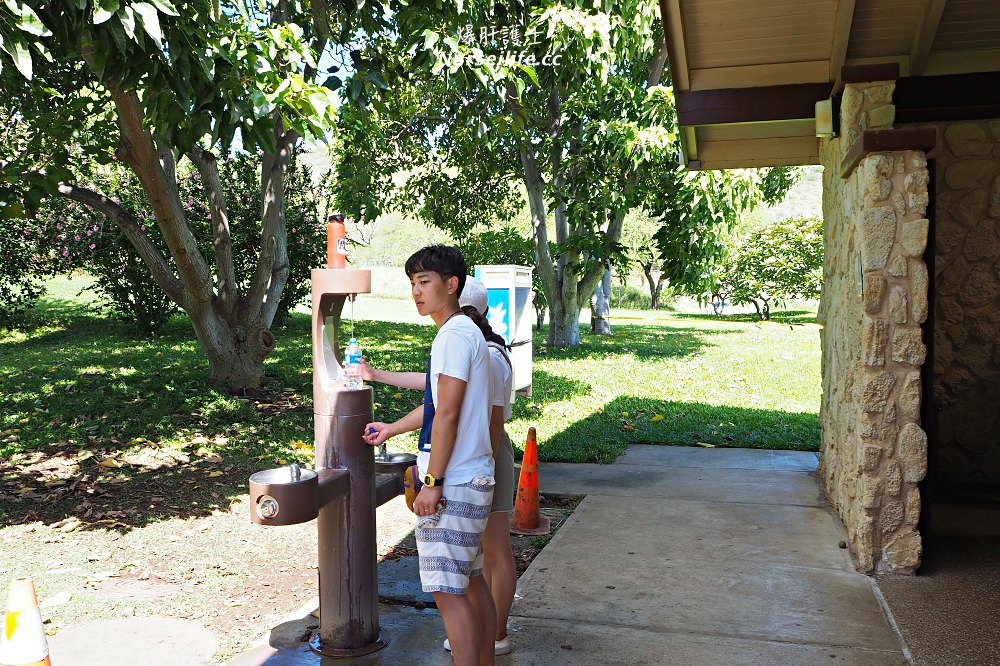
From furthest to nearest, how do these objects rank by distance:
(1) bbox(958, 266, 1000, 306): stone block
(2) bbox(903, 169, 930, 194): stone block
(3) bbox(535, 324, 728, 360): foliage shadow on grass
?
(3) bbox(535, 324, 728, 360): foliage shadow on grass, (1) bbox(958, 266, 1000, 306): stone block, (2) bbox(903, 169, 930, 194): stone block

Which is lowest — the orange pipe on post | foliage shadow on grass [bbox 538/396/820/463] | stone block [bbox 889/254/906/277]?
foliage shadow on grass [bbox 538/396/820/463]

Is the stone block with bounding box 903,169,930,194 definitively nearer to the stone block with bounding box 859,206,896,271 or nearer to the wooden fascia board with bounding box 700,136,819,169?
the stone block with bounding box 859,206,896,271

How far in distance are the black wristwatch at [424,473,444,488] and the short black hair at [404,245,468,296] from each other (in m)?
0.78

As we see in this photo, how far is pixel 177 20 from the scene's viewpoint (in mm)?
5074

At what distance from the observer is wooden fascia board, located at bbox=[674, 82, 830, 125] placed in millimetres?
6234

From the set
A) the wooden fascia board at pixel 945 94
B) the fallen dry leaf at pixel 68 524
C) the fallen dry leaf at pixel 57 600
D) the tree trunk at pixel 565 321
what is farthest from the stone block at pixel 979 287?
the tree trunk at pixel 565 321

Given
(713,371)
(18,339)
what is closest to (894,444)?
(713,371)

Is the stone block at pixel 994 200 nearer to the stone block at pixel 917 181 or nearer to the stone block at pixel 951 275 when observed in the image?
the stone block at pixel 951 275

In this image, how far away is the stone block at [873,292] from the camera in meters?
4.95

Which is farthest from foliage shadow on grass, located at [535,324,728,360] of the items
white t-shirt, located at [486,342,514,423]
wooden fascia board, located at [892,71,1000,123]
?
white t-shirt, located at [486,342,514,423]

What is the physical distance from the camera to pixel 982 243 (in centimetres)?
685

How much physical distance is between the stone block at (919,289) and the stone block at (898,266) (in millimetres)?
44

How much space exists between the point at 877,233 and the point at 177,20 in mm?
4295

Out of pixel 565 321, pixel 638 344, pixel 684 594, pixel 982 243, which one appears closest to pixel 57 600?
pixel 684 594
